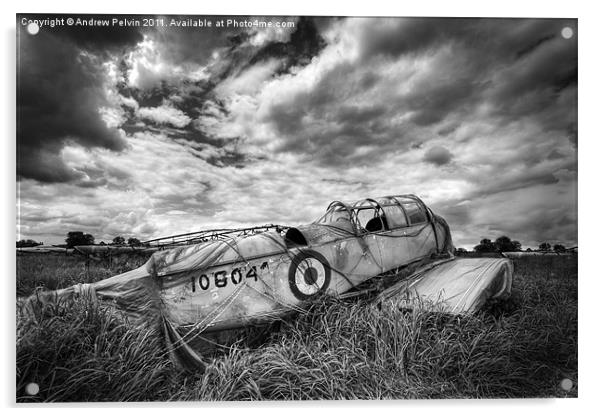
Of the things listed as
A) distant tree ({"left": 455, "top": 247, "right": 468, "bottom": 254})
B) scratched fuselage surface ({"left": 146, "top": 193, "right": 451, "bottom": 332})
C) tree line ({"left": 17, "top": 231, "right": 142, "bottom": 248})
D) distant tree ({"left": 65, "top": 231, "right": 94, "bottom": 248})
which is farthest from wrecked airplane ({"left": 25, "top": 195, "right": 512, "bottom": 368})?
distant tree ({"left": 65, "top": 231, "right": 94, "bottom": 248})

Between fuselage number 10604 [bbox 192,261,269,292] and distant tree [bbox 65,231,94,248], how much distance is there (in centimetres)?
123

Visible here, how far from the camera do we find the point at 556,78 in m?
3.58

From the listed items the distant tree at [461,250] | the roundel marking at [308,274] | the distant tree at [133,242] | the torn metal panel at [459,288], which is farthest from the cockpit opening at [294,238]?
the distant tree at [461,250]

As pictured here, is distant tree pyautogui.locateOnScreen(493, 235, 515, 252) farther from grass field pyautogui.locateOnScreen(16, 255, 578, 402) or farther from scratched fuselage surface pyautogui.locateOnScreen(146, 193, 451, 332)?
scratched fuselage surface pyautogui.locateOnScreen(146, 193, 451, 332)

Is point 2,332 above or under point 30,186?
under

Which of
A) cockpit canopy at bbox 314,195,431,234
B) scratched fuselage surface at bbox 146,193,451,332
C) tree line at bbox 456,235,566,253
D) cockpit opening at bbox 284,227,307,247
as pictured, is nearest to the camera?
scratched fuselage surface at bbox 146,193,451,332

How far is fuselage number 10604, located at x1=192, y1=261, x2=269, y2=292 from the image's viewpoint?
348 cm

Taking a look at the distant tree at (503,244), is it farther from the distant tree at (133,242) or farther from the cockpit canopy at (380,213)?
the distant tree at (133,242)

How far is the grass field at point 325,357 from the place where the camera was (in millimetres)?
3059

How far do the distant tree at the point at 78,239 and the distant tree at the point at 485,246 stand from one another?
4367mm

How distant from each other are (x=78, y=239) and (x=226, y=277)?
161cm

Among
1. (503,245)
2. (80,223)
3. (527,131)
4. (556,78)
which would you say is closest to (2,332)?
(80,223)
